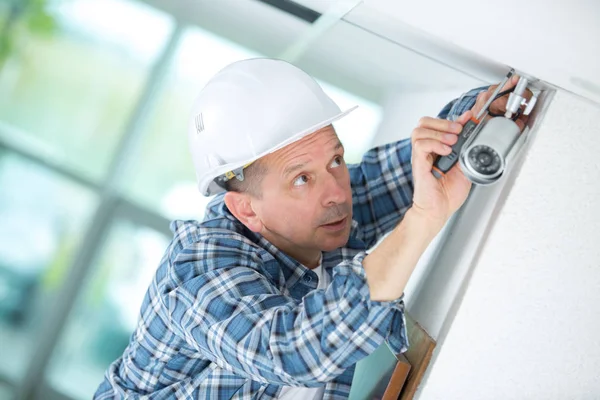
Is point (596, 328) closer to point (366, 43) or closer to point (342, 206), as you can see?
point (342, 206)

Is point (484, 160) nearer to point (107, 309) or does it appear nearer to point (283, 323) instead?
point (283, 323)

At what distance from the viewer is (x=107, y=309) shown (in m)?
3.70

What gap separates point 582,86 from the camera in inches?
37.5

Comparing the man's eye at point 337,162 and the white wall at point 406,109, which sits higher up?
the white wall at point 406,109

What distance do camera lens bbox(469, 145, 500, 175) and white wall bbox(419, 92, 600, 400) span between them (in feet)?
0.44

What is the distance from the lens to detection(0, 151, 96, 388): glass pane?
3596 mm

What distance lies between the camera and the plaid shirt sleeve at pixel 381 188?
1582 millimetres

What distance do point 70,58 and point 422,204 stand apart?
2971mm

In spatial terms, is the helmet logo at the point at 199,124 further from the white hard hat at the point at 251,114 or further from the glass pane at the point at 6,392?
the glass pane at the point at 6,392

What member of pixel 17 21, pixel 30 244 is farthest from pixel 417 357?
pixel 17 21

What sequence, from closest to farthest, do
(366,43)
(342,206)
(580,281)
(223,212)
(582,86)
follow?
(582,86), (580,281), (342,206), (223,212), (366,43)

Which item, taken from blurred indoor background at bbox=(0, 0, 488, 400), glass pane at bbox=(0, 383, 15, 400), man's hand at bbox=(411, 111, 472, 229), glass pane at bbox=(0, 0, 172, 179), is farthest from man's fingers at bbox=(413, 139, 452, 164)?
glass pane at bbox=(0, 383, 15, 400)

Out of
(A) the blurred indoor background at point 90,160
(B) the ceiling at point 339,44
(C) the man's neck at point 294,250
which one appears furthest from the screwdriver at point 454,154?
(A) the blurred indoor background at point 90,160

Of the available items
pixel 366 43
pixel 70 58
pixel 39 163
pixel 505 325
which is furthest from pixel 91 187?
pixel 505 325
